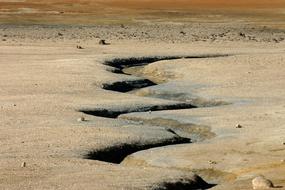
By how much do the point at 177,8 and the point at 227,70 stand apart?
156ft

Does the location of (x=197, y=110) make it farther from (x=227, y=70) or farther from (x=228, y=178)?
(x=227, y=70)

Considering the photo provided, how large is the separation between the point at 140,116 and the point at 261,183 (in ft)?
21.1

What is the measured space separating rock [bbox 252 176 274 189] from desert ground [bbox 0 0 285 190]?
140mm

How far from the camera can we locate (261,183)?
12406 mm

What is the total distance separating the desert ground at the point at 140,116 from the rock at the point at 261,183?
0.14 metres

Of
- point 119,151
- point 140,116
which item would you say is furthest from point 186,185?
point 140,116

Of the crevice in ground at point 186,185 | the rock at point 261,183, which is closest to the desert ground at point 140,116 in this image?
the crevice in ground at point 186,185

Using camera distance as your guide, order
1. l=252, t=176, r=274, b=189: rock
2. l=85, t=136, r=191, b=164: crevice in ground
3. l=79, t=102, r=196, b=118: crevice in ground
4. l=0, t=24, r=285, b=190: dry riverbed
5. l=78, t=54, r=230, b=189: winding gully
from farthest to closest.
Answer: l=79, t=102, r=196, b=118: crevice in ground → l=78, t=54, r=230, b=189: winding gully → l=85, t=136, r=191, b=164: crevice in ground → l=0, t=24, r=285, b=190: dry riverbed → l=252, t=176, r=274, b=189: rock

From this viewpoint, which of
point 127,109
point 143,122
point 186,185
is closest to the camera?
point 186,185

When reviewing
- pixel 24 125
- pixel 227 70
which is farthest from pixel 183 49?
pixel 24 125

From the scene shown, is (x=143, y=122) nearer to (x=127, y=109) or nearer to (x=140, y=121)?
(x=140, y=121)

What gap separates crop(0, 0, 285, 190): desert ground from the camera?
1313cm

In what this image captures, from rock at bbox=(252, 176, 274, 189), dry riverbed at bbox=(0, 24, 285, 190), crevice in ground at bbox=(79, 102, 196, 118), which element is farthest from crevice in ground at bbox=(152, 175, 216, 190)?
crevice in ground at bbox=(79, 102, 196, 118)

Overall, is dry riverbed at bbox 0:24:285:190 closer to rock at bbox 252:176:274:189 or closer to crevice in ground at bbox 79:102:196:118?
crevice in ground at bbox 79:102:196:118
